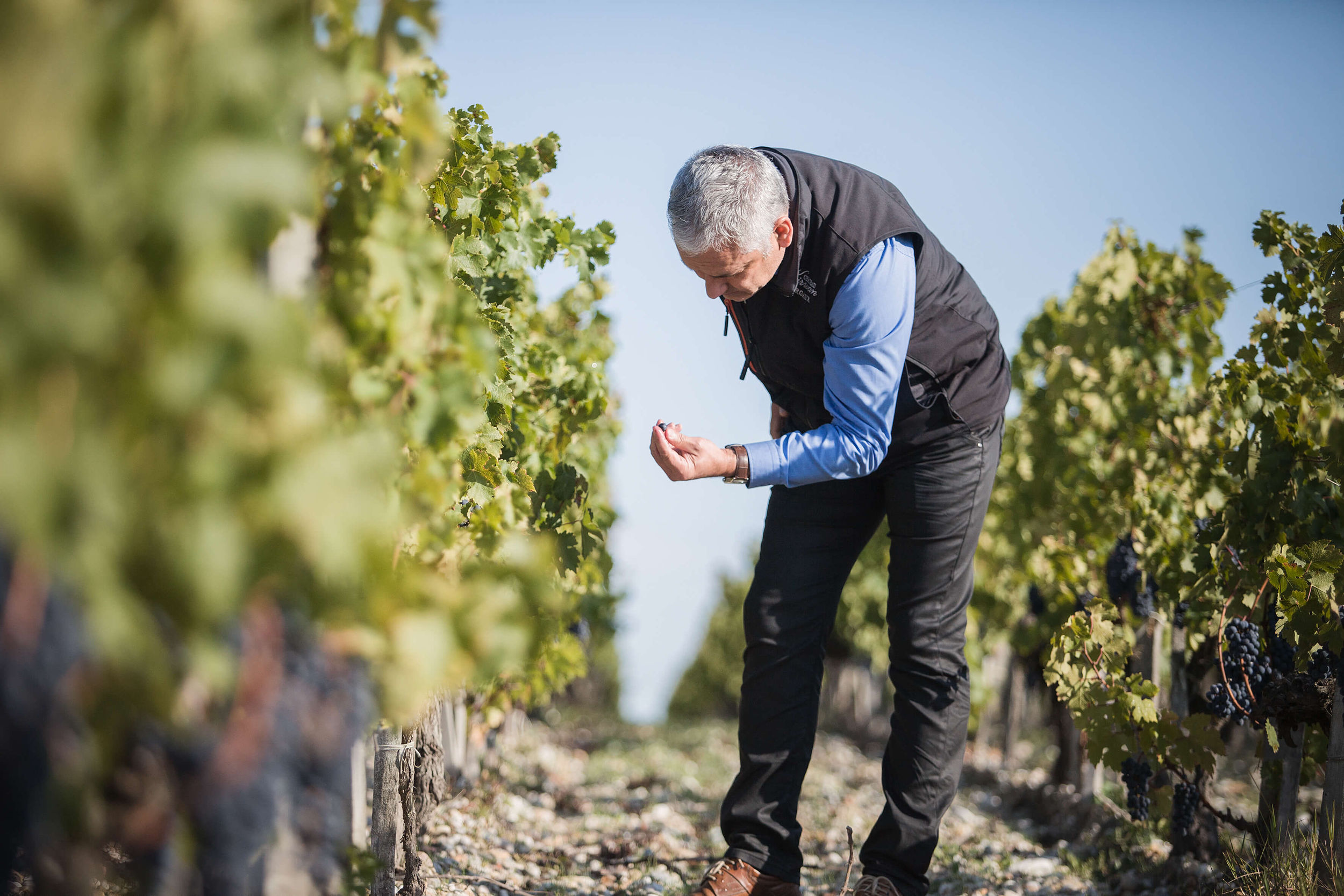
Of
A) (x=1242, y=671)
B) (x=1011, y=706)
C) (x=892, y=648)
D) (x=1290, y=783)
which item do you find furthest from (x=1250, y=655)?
(x=1011, y=706)

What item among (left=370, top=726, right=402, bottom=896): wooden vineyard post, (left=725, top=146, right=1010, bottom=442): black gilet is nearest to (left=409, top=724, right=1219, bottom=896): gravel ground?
(left=370, top=726, right=402, bottom=896): wooden vineyard post

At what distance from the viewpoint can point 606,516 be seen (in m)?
4.09

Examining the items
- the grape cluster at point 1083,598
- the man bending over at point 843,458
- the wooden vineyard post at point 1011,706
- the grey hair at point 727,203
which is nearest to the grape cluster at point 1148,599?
the grape cluster at point 1083,598

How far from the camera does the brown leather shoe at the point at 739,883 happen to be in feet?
7.38

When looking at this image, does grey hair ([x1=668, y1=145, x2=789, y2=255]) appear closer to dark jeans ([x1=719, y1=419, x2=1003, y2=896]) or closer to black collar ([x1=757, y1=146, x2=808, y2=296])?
black collar ([x1=757, y1=146, x2=808, y2=296])

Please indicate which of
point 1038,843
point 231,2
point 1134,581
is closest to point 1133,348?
point 1134,581

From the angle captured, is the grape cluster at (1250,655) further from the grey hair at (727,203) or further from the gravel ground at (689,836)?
the grey hair at (727,203)

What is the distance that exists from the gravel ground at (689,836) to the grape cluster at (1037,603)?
99 centimetres

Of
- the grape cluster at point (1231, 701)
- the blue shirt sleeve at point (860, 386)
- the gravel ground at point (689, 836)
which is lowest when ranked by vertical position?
the gravel ground at point (689, 836)

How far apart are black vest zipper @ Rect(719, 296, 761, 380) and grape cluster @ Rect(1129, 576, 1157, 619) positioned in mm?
2388

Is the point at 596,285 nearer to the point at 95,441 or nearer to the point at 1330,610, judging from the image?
the point at 1330,610

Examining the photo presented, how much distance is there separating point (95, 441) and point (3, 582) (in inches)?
7.3

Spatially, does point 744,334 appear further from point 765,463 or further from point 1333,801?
point 1333,801

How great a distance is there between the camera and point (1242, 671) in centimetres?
280
